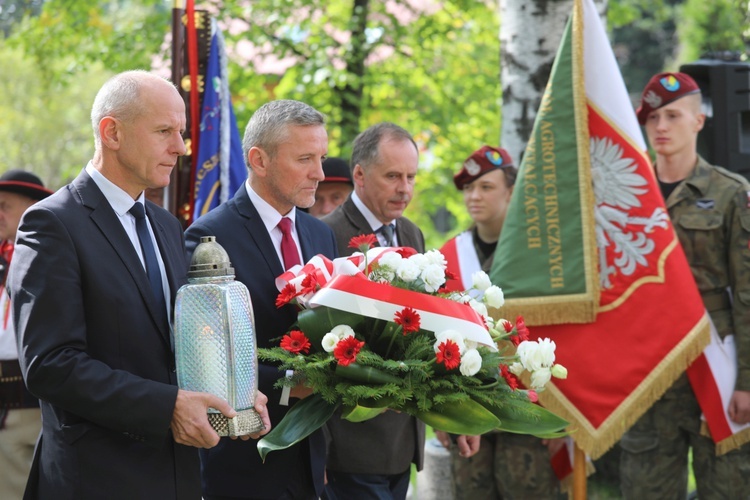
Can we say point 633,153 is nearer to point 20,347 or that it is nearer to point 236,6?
point 20,347

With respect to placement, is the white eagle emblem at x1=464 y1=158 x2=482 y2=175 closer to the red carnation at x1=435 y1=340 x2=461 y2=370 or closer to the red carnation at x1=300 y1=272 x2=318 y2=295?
the red carnation at x1=300 y1=272 x2=318 y2=295

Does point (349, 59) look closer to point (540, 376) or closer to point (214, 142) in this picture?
point (214, 142)

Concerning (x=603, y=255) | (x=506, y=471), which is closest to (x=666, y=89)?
(x=603, y=255)

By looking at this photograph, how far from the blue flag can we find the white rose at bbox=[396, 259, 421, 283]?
9.80ft

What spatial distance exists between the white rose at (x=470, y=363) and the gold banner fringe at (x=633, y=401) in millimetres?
2336

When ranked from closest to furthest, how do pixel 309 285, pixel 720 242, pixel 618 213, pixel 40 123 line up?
pixel 309 285 → pixel 618 213 → pixel 720 242 → pixel 40 123

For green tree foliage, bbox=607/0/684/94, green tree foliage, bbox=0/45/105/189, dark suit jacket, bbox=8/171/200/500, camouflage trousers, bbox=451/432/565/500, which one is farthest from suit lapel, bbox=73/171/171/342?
green tree foliage, bbox=607/0/684/94

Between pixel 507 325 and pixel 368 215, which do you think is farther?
pixel 368 215

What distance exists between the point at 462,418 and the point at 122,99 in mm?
1480

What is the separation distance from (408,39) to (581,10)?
6.64 meters

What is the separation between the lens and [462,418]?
10.6 ft

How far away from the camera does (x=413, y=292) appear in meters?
3.36

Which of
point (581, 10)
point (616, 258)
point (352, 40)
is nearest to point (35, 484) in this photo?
point (616, 258)

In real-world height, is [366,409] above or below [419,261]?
below
